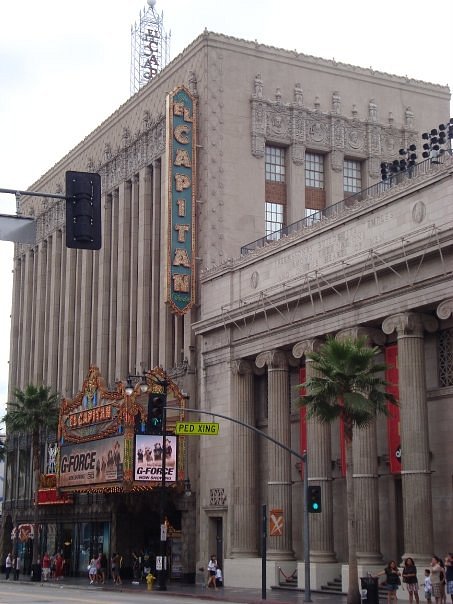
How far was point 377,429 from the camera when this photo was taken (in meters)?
44.3

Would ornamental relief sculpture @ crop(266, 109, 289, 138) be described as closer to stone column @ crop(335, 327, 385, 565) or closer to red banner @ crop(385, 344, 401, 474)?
stone column @ crop(335, 327, 385, 565)

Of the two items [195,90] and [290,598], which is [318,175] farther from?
[290,598]

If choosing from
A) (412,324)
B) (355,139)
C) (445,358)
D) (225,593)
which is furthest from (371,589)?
(355,139)

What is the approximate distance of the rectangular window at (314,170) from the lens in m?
61.8

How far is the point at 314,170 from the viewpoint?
62.0 meters

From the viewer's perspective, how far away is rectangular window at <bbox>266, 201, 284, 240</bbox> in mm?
59781

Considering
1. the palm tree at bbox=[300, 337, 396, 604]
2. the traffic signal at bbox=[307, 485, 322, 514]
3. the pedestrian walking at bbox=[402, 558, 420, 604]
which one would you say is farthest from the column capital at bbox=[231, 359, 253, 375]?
the pedestrian walking at bbox=[402, 558, 420, 604]

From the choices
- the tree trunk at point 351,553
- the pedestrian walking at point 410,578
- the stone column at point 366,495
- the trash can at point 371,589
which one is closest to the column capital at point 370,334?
the stone column at point 366,495

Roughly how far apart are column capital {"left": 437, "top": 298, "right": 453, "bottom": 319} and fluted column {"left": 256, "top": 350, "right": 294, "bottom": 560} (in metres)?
12.1

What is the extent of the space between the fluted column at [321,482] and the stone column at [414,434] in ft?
18.0

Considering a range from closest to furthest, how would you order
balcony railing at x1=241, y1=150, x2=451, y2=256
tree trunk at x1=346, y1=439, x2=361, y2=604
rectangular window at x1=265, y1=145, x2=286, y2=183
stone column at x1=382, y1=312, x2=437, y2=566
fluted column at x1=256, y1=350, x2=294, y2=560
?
tree trunk at x1=346, y1=439, x2=361, y2=604, stone column at x1=382, y1=312, x2=437, y2=566, balcony railing at x1=241, y1=150, x2=451, y2=256, fluted column at x1=256, y1=350, x2=294, y2=560, rectangular window at x1=265, y1=145, x2=286, y2=183

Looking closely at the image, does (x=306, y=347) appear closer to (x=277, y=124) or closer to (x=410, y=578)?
(x=410, y=578)

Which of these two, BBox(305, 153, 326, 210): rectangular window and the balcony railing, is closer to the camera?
the balcony railing

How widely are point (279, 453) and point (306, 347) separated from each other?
5.63 metres
